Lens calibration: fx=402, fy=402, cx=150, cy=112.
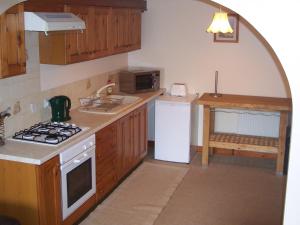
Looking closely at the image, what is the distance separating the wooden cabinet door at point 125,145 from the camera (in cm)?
455

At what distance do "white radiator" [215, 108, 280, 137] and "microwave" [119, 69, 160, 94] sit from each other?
102 cm

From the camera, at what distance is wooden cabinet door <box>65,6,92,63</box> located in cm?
388

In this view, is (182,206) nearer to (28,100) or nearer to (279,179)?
(279,179)

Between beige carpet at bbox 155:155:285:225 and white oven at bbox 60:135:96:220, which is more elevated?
white oven at bbox 60:135:96:220

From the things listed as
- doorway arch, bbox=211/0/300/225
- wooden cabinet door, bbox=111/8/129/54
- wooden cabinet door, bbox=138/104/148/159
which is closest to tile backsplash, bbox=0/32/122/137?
wooden cabinet door, bbox=111/8/129/54

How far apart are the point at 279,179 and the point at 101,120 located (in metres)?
2.40

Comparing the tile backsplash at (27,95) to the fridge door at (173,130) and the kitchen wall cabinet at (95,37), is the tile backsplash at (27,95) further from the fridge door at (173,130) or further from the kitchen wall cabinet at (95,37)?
the fridge door at (173,130)

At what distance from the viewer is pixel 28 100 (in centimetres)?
377

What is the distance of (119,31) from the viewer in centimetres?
498

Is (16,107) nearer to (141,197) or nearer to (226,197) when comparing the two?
(141,197)

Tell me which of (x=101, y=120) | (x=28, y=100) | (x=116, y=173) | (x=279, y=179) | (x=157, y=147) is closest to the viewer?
(x=28, y=100)

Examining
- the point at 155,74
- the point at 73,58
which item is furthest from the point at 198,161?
the point at 73,58

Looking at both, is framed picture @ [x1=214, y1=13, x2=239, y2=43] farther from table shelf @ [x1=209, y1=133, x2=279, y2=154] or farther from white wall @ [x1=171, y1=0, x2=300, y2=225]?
white wall @ [x1=171, y1=0, x2=300, y2=225]

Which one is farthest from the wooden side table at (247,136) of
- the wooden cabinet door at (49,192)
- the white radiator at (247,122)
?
the wooden cabinet door at (49,192)
